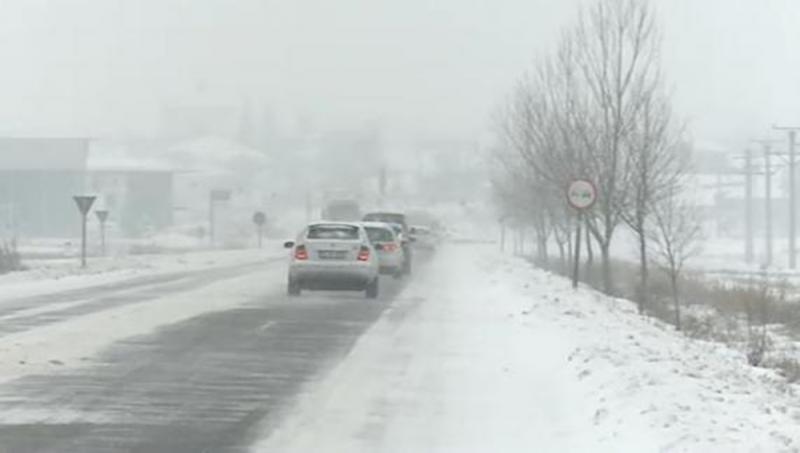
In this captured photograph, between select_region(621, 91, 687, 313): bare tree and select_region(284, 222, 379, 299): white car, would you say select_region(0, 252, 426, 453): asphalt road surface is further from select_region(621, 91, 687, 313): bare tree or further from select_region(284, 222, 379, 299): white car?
select_region(621, 91, 687, 313): bare tree

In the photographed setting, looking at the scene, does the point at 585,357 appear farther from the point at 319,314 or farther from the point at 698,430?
the point at 319,314

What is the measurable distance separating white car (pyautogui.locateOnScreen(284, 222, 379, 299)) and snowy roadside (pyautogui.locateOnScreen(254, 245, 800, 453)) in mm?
7549

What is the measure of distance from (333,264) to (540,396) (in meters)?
15.1

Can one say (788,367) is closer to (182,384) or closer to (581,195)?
(182,384)

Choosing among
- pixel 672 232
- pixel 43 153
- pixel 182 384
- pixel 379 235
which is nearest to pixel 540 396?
pixel 182 384

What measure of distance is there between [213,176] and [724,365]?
346 feet

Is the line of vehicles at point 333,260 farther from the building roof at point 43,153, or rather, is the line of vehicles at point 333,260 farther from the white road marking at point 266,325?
the building roof at point 43,153

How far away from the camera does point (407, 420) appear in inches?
391

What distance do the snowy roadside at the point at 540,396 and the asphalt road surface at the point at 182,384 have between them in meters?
0.40

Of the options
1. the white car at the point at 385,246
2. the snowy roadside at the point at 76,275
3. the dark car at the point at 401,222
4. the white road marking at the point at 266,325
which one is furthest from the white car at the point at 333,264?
the dark car at the point at 401,222

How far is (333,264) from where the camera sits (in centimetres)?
2608

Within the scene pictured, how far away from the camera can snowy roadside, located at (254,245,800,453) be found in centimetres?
866

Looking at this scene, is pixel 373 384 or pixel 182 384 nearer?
pixel 182 384

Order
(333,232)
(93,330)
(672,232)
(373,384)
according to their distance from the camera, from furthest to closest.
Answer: (672,232) → (333,232) → (93,330) → (373,384)
